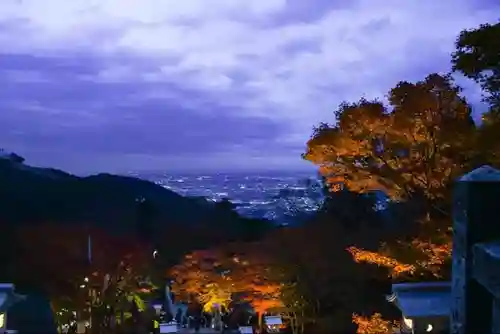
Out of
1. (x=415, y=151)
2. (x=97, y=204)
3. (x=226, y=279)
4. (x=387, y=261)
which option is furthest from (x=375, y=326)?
(x=97, y=204)

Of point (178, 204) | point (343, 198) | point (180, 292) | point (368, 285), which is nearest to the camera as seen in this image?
point (368, 285)

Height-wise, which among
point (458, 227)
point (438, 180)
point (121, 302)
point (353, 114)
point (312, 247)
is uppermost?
point (353, 114)

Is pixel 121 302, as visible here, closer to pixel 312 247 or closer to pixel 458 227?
pixel 312 247

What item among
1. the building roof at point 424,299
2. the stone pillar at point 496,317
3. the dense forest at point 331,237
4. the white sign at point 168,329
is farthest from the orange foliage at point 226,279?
the stone pillar at point 496,317

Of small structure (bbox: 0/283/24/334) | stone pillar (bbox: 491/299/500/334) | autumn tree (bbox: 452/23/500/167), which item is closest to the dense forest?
autumn tree (bbox: 452/23/500/167)

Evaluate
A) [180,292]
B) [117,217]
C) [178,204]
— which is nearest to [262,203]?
[178,204]

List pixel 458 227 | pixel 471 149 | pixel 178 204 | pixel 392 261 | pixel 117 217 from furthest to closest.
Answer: pixel 178 204 < pixel 117 217 < pixel 392 261 < pixel 471 149 < pixel 458 227

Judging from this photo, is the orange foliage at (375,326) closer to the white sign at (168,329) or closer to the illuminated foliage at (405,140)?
the illuminated foliage at (405,140)
